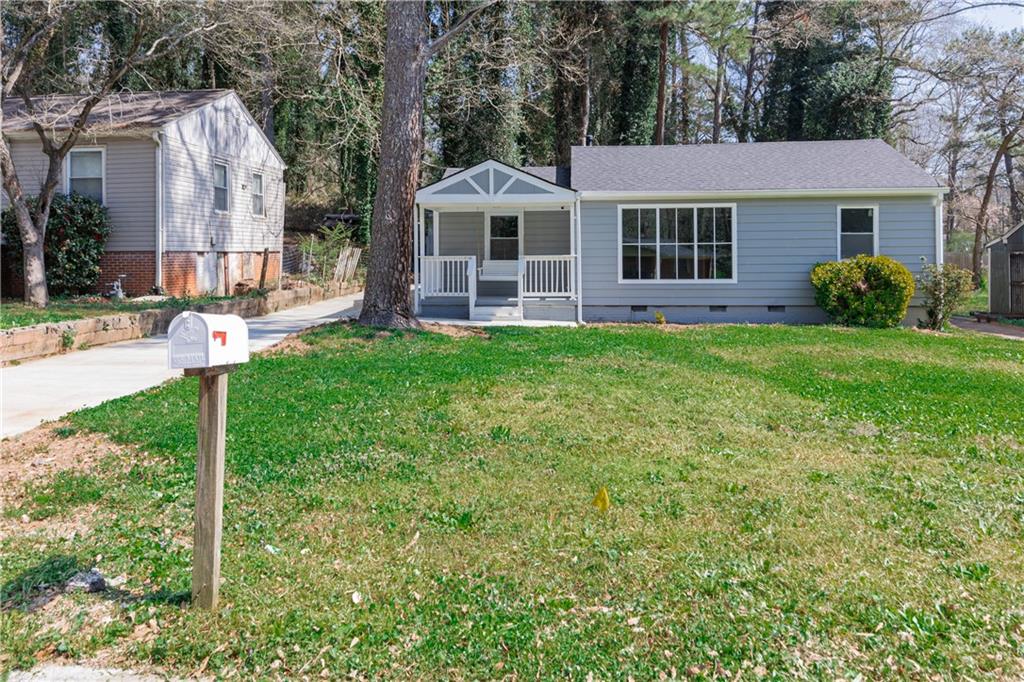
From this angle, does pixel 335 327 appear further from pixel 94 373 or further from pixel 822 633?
pixel 822 633

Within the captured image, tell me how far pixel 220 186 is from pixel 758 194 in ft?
44.2

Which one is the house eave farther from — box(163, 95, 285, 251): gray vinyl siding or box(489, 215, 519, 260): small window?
box(489, 215, 519, 260): small window

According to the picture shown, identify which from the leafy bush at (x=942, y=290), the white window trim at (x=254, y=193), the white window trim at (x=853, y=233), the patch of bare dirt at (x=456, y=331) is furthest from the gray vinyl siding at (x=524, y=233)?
the leafy bush at (x=942, y=290)

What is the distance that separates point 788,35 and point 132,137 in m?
21.5

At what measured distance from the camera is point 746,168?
17062mm

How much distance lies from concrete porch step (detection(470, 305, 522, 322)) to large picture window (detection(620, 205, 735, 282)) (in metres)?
2.42

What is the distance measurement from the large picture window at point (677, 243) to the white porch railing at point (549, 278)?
1.15 m

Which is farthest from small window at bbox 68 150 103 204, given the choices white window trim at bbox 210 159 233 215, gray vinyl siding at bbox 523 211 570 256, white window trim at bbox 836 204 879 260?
white window trim at bbox 836 204 879 260

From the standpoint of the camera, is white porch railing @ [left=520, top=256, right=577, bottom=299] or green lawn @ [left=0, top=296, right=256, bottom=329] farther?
white porch railing @ [left=520, top=256, right=577, bottom=299]

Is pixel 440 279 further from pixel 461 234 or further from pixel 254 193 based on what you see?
pixel 254 193

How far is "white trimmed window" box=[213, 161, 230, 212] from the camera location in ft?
66.5

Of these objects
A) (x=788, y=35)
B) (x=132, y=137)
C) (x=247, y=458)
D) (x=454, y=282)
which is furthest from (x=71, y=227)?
(x=788, y=35)

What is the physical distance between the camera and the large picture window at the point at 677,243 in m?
16.2

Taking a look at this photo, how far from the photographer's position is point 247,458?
5.41 meters
